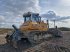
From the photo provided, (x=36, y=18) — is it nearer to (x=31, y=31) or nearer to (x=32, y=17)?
(x=32, y=17)

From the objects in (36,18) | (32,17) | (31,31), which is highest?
(32,17)

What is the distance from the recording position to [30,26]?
663 inches

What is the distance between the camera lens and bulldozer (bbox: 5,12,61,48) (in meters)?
15.6

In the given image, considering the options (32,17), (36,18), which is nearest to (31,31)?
(32,17)

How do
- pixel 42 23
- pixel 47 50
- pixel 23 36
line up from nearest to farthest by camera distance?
pixel 47 50
pixel 23 36
pixel 42 23

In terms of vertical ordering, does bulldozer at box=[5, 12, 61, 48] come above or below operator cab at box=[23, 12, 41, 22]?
below

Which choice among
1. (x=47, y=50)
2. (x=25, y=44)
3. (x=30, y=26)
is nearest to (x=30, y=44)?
(x=25, y=44)

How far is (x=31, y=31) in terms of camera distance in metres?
16.3

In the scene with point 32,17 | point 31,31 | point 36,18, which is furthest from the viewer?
point 36,18

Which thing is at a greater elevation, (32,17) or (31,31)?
(32,17)

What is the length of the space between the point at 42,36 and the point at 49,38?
55.5 inches

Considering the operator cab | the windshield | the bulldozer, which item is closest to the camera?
the bulldozer

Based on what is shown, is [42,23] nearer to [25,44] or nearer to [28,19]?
[28,19]

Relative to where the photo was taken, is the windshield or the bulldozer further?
the windshield
